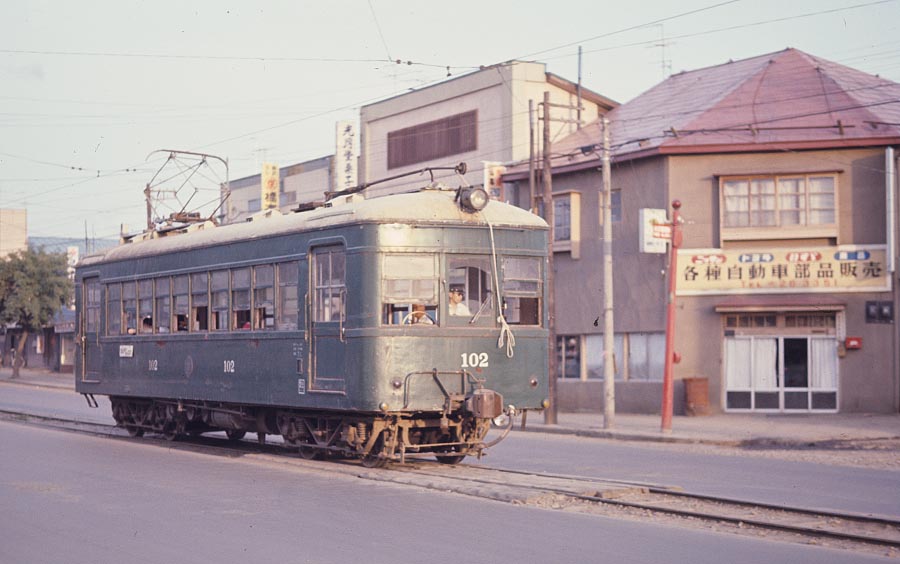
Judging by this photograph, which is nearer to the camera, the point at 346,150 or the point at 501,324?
the point at 501,324

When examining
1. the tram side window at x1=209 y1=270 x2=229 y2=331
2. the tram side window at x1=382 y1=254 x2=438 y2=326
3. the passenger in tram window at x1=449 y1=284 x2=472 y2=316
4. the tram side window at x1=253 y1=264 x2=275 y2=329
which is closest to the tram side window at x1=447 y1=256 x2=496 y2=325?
the passenger in tram window at x1=449 y1=284 x2=472 y2=316

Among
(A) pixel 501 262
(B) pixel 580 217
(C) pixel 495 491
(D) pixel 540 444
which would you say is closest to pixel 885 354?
(B) pixel 580 217

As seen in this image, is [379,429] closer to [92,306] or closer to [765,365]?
[92,306]

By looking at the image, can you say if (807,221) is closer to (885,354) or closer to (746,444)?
(885,354)

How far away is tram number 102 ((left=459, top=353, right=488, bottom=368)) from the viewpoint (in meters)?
14.5

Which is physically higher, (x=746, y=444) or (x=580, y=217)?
(x=580, y=217)

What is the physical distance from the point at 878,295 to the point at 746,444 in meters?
7.95

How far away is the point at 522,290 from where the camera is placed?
15.3m

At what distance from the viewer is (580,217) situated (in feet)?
109

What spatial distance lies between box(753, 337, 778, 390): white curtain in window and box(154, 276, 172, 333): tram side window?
16.4 m

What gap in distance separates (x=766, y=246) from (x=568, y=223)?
5.99 meters

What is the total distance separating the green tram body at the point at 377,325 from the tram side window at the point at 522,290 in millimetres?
19

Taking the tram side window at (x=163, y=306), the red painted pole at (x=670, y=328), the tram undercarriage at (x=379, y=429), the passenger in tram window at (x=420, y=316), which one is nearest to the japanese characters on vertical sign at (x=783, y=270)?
the red painted pole at (x=670, y=328)

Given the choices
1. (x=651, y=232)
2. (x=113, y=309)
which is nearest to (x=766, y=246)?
(x=651, y=232)
